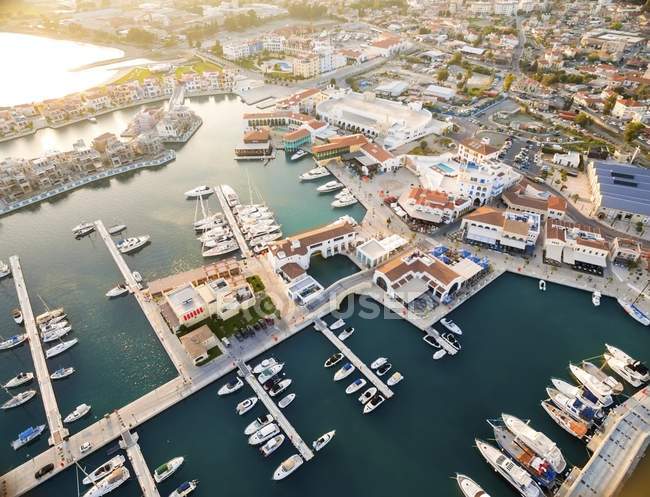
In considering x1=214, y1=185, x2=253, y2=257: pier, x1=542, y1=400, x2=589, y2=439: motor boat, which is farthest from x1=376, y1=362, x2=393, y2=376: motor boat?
x1=214, y1=185, x2=253, y2=257: pier

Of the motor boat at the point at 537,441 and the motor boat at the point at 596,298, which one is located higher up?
the motor boat at the point at 596,298

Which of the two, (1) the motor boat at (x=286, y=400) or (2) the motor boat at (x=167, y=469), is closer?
(2) the motor boat at (x=167, y=469)

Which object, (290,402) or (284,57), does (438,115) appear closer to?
(284,57)

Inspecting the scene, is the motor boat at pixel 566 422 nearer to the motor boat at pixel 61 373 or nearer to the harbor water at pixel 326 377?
the harbor water at pixel 326 377

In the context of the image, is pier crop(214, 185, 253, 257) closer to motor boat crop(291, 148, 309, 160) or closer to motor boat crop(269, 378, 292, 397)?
motor boat crop(291, 148, 309, 160)

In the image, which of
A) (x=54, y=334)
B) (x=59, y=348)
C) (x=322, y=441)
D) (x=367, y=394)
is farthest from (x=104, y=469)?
(x=367, y=394)

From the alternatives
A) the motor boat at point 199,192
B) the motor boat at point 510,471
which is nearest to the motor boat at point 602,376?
the motor boat at point 510,471
